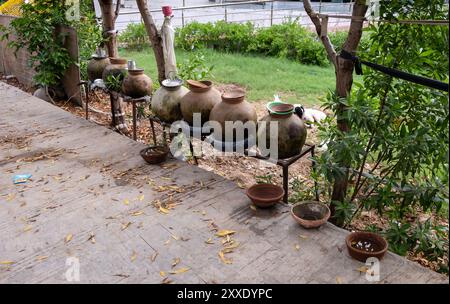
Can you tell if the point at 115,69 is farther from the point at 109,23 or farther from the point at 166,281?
the point at 166,281

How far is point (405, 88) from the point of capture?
8.25 feet

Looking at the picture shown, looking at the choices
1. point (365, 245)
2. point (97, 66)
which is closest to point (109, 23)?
point (97, 66)

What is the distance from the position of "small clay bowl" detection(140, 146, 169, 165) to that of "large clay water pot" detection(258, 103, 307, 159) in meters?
1.00

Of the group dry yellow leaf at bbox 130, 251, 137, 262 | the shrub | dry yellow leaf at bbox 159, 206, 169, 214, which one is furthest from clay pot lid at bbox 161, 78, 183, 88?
the shrub

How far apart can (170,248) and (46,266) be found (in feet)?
2.30

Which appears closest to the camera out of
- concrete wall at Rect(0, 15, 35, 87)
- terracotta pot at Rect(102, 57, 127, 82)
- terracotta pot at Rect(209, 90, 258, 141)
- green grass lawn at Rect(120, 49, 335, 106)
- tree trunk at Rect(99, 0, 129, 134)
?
terracotta pot at Rect(209, 90, 258, 141)

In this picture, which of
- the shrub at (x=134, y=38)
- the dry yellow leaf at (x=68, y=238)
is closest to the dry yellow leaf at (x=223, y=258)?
the dry yellow leaf at (x=68, y=238)

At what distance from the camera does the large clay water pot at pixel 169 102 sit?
3.80 meters

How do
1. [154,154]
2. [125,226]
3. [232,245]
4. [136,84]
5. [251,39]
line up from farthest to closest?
[251,39]
[136,84]
[154,154]
[125,226]
[232,245]

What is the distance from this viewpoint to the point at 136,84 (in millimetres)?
4352

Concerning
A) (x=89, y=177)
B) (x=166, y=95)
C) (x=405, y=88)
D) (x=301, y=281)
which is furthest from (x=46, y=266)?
(x=405, y=88)

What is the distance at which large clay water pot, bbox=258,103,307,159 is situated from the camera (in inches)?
116

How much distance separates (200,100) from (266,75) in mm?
4677

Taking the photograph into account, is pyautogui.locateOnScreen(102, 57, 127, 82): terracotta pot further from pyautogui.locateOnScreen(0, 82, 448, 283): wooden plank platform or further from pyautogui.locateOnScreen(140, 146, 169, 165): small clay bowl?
pyautogui.locateOnScreen(140, 146, 169, 165): small clay bowl
